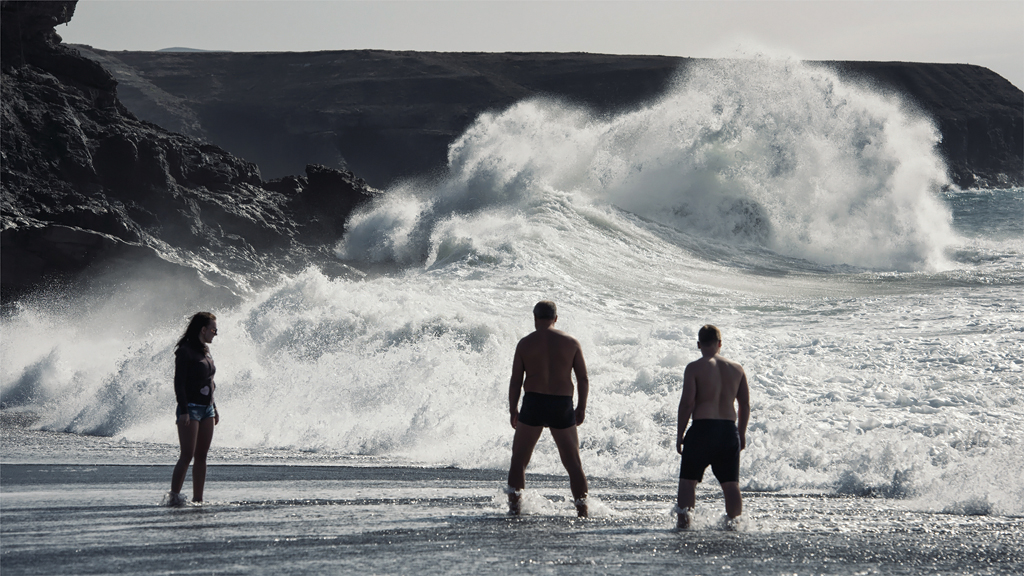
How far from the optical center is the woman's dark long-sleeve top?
5.25m

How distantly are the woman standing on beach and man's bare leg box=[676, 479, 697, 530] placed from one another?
2919 mm

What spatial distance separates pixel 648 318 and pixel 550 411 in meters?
→ 11.4

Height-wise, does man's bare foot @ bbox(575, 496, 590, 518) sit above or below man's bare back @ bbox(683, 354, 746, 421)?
below

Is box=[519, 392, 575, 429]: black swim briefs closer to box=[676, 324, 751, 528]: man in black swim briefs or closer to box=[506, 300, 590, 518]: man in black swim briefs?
box=[506, 300, 590, 518]: man in black swim briefs

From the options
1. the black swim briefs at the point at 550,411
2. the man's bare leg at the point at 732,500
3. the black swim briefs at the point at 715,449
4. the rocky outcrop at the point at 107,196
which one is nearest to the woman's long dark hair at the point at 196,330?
the black swim briefs at the point at 550,411

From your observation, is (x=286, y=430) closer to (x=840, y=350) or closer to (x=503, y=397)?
(x=503, y=397)

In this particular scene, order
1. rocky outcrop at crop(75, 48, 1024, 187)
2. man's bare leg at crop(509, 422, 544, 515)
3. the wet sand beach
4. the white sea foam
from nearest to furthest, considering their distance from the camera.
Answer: the wet sand beach
man's bare leg at crop(509, 422, 544, 515)
the white sea foam
rocky outcrop at crop(75, 48, 1024, 187)

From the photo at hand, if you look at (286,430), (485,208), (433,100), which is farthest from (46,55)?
(433,100)

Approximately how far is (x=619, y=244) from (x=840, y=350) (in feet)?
→ 38.2

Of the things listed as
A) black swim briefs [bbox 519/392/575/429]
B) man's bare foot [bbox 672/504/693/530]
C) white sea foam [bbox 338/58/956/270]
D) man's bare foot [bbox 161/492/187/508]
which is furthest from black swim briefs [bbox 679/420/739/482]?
white sea foam [bbox 338/58/956/270]

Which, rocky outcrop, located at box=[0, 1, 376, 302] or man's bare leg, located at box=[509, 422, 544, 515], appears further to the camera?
rocky outcrop, located at box=[0, 1, 376, 302]

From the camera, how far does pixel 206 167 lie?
88.8 feet

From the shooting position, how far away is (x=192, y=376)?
530 cm

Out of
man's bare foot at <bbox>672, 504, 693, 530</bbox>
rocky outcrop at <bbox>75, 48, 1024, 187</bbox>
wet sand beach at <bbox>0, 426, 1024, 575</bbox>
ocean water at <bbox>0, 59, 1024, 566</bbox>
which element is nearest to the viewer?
wet sand beach at <bbox>0, 426, 1024, 575</bbox>
